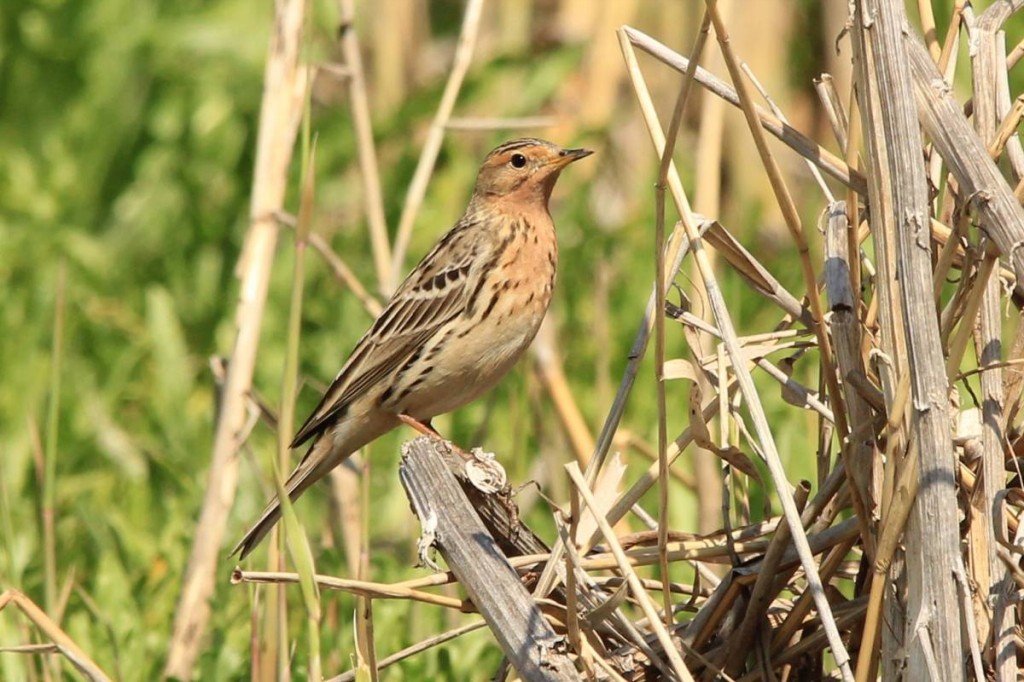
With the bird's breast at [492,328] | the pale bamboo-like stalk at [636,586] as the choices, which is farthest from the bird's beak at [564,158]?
the pale bamboo-like stalk at [636,586]

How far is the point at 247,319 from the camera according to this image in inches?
219

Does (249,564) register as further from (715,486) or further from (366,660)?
(715,486)

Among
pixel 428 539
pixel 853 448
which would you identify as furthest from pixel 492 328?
pixel 853 448

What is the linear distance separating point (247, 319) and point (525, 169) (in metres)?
1.33

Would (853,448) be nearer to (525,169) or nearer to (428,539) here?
(428,539)

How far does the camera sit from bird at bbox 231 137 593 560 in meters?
5.70

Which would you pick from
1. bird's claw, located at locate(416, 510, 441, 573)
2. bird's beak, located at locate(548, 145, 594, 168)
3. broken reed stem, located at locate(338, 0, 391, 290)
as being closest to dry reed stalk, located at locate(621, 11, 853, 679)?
bird's claw, located at locate(416, 510, 441, 573)

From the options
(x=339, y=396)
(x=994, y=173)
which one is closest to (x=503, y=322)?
(x=339, y=396)

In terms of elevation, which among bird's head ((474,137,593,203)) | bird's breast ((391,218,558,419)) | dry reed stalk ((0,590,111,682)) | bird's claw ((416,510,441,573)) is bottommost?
dry reed stalk ((0,590,111,682))

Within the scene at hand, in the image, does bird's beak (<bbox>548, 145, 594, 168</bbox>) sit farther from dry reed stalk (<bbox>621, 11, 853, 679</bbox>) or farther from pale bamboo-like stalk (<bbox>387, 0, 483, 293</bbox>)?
dry reed stalk (<bbox>621, 11, 853, 679</bbox>)

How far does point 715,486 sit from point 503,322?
114 cm

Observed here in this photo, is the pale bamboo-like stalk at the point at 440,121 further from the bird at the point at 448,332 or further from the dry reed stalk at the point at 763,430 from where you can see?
the dry reed stalk at the point at 763,430

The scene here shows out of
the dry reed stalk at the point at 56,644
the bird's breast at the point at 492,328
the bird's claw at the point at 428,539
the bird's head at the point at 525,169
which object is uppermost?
the bird's head at the point at 525,169

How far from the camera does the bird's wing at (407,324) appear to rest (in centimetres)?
589
